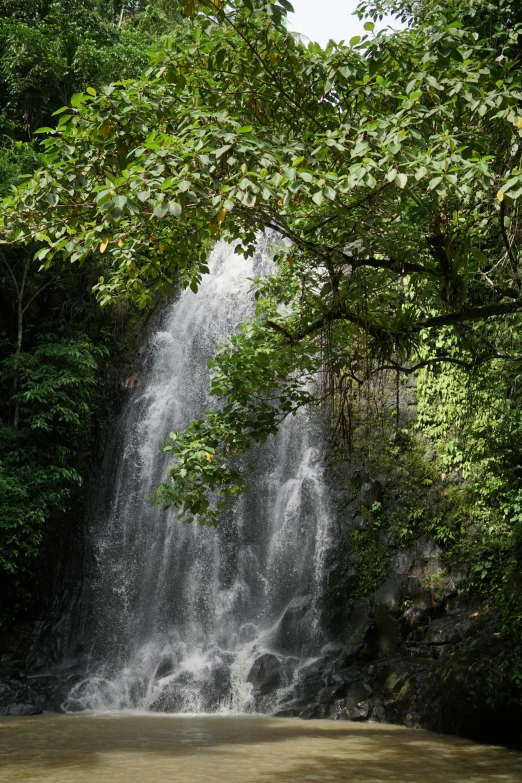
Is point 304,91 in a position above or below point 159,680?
above

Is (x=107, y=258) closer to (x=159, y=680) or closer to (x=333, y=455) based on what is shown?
(x=333, y=455)

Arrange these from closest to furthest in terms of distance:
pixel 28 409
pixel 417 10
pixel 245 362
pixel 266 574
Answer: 1. pixel 245 362
2. pixel 417 10
3. pixel 266 574
4. pixel 28 409

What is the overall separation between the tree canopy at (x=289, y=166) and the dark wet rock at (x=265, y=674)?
493cm

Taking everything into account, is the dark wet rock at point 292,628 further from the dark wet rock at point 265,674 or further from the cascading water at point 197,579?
the dark wet rock at point 265,674

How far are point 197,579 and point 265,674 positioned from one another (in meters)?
2.55

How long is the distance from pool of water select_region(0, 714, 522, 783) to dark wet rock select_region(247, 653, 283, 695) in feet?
3.00

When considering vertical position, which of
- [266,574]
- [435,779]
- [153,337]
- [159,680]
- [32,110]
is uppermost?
[32,110]

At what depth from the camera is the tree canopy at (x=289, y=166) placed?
499cm

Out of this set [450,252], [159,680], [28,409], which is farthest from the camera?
[28,409]

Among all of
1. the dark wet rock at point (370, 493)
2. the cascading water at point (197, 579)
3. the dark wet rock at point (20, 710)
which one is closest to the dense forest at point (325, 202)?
the dark wet rock at point (370, 493)

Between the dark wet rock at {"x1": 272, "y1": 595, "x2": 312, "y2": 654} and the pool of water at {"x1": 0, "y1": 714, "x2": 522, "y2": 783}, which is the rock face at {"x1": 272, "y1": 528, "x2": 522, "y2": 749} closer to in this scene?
the pool of water at {"x1": 0, "y1": 714, "x2": 522, "y2": 783}

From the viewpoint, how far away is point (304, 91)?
6047 mm

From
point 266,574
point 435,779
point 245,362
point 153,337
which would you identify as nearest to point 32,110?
point 153,337

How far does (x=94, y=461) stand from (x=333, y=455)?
504 cm
